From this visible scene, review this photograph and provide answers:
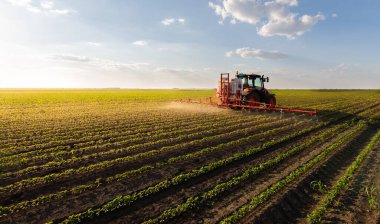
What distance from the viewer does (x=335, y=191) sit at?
5156 millimetres

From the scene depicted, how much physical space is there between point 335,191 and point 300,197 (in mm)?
757

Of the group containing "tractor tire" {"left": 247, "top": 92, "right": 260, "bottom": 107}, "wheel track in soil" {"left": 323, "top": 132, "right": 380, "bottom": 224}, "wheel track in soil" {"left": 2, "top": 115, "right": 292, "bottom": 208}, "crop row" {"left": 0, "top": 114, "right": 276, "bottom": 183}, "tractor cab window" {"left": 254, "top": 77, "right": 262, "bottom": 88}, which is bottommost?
"wheel track in soil" {"left": 323, "top": 132, "right": 380, "bottom": 224}

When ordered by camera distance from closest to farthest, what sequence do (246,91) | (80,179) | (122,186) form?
(122,186)
(80,179)
(246,91)

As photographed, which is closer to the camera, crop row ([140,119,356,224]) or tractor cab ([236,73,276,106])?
crop row ([140,119,356,224])

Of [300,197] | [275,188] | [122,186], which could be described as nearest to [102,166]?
[122,186]

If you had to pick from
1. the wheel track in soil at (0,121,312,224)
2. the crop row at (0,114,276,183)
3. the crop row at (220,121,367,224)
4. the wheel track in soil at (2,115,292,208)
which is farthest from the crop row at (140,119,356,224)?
the crop row at (0,114,276,183)

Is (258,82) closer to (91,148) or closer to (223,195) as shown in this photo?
(91,148)

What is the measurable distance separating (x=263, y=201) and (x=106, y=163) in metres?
3.90

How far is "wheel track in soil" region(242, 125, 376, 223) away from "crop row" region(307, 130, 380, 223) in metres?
0.10

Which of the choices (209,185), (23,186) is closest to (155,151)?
(209,185)

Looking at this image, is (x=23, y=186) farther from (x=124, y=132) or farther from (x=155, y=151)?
(x=124, y=132)

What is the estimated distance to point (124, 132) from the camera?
35.0 ft

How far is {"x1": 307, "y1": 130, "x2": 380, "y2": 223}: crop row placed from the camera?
426 centimetres

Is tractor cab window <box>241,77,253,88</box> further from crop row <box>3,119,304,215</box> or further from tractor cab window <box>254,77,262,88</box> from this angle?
crop row <box>3,119,304,215</box>
